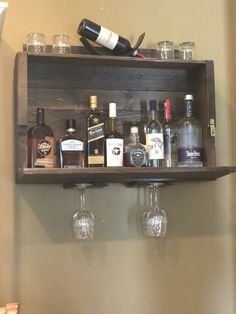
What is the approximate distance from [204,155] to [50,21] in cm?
78

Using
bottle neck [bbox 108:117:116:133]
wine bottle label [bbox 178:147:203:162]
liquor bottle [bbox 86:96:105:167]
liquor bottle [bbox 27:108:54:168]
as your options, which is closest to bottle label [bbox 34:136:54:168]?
liquor bottle [bbox 27:108:54:168]

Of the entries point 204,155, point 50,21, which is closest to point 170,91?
point 204,155

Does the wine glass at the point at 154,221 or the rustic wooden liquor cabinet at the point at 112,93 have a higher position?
the rustic wooden liquor cabinet at the point at 112,93

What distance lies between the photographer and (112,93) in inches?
77.9

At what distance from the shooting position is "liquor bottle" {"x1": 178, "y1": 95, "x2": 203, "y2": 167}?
72.2 inches

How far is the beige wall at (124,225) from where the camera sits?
188 cm

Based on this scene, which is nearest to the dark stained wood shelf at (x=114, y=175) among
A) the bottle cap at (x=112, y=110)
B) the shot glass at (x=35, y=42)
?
the bottle cap at (x=112, y=110)

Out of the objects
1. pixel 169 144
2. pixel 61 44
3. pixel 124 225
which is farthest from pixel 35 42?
pixel 124 225

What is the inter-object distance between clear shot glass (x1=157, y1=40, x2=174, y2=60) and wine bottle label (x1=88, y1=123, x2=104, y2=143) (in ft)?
1.22

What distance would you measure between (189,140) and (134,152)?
0.72ft

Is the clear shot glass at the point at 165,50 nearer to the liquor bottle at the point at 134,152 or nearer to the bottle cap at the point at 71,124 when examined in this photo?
the liquor bottle at the point at 134,152

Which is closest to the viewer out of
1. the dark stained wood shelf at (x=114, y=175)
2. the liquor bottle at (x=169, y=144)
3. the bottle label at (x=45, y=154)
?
the dark stained wood shelf at (x=114, y=175)

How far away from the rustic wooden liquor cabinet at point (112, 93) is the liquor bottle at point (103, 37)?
57mm

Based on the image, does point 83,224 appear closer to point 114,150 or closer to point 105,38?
point 114,150
